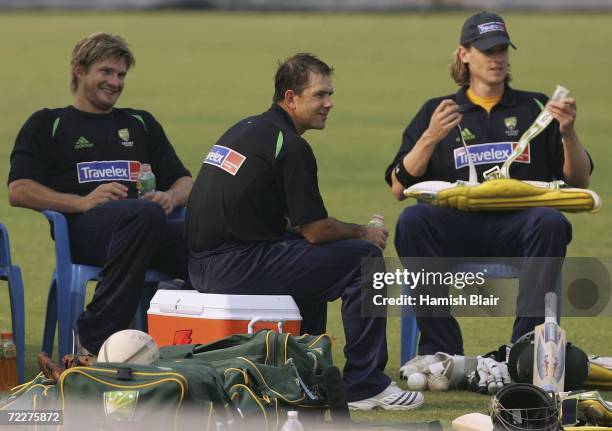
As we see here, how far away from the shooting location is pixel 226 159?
7.29 metres

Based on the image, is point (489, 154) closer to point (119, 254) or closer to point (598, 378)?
point (598, 378)

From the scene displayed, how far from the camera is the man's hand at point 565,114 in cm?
802

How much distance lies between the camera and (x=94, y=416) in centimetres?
548

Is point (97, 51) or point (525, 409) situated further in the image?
point (97, 51)

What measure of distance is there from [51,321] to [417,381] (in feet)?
6.68

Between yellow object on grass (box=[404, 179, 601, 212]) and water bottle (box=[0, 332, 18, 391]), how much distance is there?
2.22 m

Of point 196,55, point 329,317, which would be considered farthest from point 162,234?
point 196,55

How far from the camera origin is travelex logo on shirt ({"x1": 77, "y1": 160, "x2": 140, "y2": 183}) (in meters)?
8.23

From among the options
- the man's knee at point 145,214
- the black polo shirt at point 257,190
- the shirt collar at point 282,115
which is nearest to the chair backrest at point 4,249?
the man's knee at point 145,214

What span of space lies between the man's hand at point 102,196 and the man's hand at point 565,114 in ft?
7.54

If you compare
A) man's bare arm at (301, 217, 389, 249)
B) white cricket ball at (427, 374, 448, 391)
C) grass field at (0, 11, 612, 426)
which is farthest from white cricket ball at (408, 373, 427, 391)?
man's bare arm at (301, 217, 389, 249)

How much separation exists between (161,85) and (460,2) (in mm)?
25540

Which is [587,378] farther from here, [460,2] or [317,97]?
[460,2]

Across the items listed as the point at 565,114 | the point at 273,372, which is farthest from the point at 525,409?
the point at 565,114
